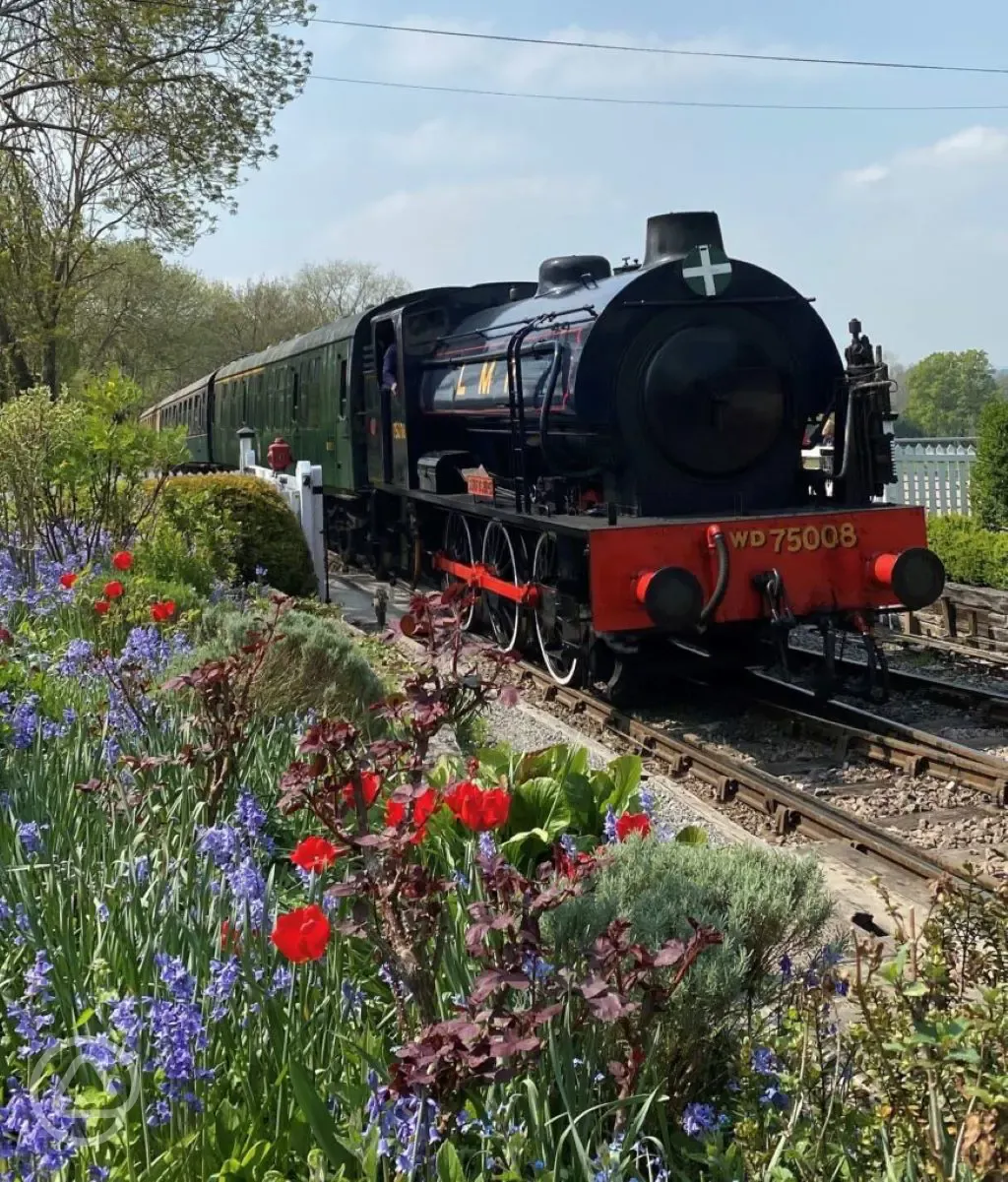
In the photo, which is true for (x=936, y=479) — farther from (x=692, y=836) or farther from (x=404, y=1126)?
(x=404, y=1126)

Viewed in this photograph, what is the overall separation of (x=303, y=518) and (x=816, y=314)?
5.84m

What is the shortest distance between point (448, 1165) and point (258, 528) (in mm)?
9237

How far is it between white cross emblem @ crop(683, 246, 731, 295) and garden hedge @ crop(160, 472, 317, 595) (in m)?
4.56

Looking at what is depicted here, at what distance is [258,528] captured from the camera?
10961 mm

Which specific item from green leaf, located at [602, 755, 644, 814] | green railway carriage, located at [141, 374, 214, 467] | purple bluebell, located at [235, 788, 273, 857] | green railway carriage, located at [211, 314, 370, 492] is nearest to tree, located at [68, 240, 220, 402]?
green railway carriage, located at [141, 374, 214, 467]

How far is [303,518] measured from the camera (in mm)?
12156

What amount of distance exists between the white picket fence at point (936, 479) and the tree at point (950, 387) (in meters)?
52.9

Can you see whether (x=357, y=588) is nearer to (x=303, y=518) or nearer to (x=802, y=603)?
(x=303, y=518)

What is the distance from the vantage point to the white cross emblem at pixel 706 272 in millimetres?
7969

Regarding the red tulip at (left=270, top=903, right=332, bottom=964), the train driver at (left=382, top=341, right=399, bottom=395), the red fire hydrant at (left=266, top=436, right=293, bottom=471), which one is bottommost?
the red tulip at (left=270, top=903, right=332, bottom=964)

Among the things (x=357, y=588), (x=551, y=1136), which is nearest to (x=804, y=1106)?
(x=551, y=1136)

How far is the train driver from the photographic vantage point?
1205 cm

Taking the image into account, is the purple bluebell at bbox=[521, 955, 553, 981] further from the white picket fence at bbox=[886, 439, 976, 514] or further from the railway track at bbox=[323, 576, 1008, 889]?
the white picket fence at bbox=[886, 439, 976, 514]

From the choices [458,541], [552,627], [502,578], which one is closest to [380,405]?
[458,541]
